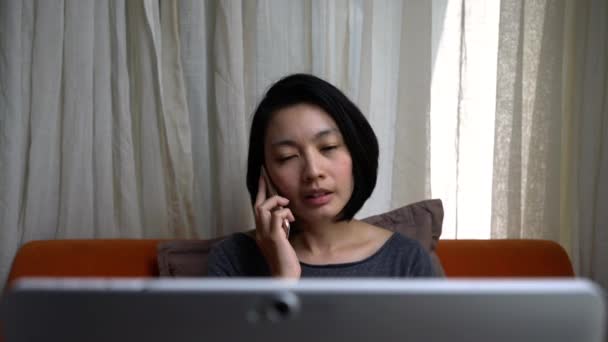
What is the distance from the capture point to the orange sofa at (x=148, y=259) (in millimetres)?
1482

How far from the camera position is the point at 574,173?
167 centimetres

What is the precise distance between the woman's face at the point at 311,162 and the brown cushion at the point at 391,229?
0.86ft

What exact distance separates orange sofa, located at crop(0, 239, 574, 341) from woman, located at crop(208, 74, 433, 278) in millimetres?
226

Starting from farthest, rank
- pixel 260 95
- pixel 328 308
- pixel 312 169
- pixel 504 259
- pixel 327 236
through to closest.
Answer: pixel 260 95
pixel 504 259
pixel 327 236
pixel 312 169
pixel 328 308

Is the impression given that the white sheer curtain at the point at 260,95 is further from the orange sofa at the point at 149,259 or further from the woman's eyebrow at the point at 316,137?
the woman's eyebrow at the point at 316,137

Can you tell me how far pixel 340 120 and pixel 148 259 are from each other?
2.00ft

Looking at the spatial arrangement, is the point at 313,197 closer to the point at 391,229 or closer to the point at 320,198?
the point at 320,198

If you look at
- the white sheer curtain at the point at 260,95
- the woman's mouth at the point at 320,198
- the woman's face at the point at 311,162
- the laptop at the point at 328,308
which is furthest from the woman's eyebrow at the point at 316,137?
the laptop at the point at 328,308

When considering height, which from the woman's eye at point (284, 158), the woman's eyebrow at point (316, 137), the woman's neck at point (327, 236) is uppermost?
the woman's eyebrow at point (316, 137)

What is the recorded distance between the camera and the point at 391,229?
1.50 m

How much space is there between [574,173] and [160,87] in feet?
3.84

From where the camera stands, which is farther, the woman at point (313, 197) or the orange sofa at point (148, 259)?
the orange sofa at point (148, 259)

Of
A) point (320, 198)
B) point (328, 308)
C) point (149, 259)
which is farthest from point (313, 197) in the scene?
point (328, 308)

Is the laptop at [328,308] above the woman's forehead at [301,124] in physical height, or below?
below
